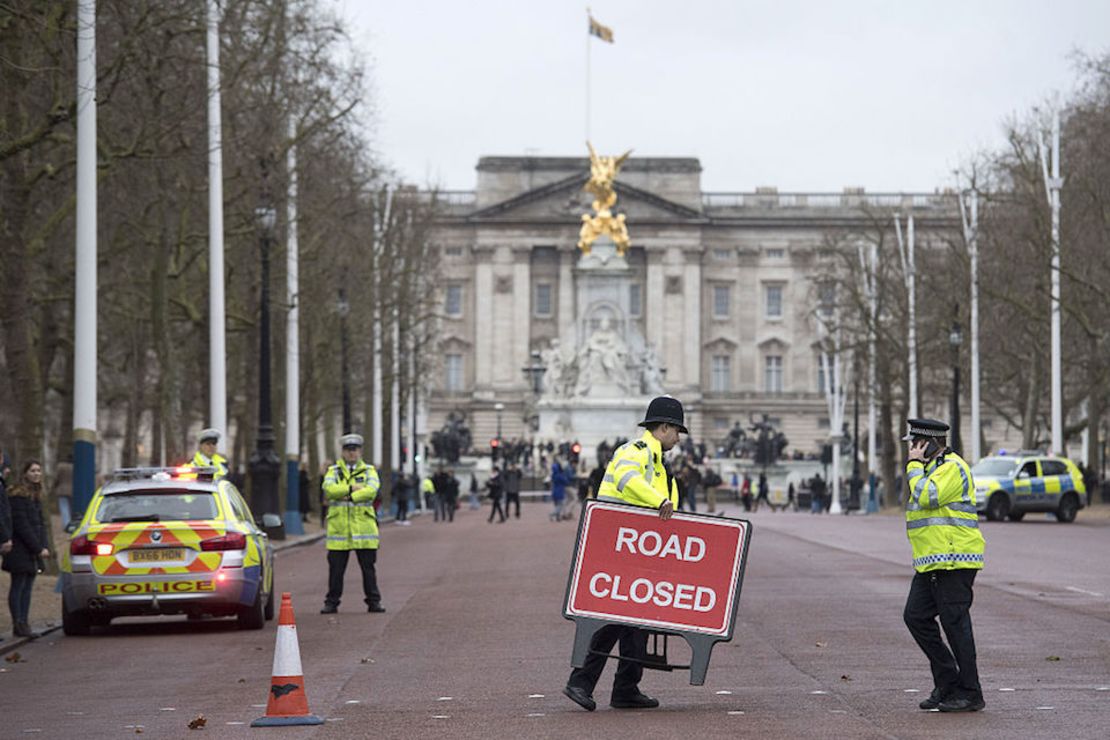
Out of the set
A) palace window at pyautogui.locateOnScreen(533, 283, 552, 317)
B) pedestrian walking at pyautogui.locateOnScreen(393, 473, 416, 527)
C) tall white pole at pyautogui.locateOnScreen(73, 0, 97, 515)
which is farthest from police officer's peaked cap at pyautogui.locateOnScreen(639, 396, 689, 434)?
palace window at pyautogui.locateOnScreen(533, 283, 552, 317)

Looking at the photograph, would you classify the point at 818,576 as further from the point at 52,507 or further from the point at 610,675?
the point at 52,507

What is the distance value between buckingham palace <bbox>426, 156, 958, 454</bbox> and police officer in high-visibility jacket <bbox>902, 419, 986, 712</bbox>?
132346 mm

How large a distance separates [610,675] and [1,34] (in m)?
14.8

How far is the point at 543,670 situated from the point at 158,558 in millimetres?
5708

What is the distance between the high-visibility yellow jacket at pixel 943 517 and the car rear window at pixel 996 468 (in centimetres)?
4146

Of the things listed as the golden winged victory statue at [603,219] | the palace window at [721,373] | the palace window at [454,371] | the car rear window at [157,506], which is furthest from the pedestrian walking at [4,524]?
the palace window at [721,373]

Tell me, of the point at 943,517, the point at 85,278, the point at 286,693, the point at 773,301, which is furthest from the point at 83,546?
the point at 773,301

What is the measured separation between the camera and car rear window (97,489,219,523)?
21.8 m

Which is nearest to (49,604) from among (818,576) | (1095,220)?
(818,576)

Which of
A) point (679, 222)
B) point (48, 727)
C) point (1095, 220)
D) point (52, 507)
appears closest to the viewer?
point (48, 727)

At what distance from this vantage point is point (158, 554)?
21500 mm

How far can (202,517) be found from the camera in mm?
21922

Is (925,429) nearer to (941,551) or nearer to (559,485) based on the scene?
(941,551)

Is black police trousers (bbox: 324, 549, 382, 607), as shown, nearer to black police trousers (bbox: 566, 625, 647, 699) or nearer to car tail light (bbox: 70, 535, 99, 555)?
car tail light (bbox: 70, 535, 99, 555)
